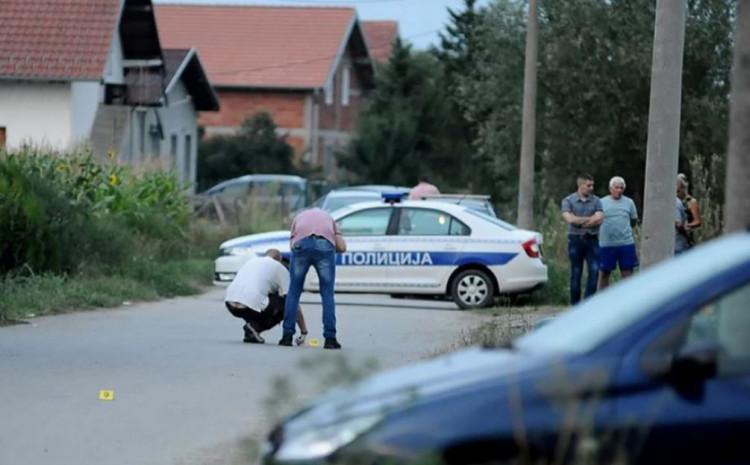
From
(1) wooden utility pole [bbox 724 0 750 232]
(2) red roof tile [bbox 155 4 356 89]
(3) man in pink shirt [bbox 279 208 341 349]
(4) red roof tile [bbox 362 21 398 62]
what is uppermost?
(4) red roof tile [bbox 362 21 398 62]

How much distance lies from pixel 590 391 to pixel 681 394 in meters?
0.37

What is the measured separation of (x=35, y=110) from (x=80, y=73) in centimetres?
172

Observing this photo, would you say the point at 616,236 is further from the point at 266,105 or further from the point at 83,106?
the point at 266,105

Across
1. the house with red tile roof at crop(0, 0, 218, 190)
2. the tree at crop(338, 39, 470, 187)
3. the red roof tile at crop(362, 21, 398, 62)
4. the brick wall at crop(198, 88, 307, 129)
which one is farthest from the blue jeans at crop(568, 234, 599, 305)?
the red roof tile at crop(362, 21, 398, 62)

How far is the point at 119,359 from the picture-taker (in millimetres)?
16469

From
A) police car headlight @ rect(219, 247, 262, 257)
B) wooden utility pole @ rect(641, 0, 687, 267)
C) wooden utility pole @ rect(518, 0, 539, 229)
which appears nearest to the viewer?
wooden utility pole @ rect(641, 0, 687, 267)

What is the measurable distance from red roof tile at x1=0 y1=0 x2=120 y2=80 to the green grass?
11923 millimetres

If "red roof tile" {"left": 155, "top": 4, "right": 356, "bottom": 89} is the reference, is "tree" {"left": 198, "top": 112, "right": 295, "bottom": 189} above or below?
below

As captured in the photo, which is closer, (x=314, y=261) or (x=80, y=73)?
(x=314, y=261)

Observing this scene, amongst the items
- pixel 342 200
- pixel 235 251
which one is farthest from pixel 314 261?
pixel 342 200

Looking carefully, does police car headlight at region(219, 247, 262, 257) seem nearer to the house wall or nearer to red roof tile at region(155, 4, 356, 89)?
the house wall

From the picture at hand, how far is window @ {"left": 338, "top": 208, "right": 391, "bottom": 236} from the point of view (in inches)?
993

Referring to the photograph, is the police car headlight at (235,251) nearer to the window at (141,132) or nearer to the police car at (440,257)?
the police car at (440,257)

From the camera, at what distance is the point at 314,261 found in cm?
1800
